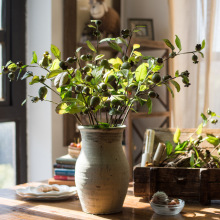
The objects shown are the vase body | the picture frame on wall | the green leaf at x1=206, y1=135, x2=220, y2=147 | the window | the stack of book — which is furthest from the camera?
the picture frame on wall

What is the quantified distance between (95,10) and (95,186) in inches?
68.2

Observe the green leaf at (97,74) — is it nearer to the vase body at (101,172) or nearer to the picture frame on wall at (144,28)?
the vase body at (101,172)

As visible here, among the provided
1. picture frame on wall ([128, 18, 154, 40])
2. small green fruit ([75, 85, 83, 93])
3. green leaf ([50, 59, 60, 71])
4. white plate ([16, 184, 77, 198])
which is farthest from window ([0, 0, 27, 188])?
small green fruit ([75, 85, 83, 93])

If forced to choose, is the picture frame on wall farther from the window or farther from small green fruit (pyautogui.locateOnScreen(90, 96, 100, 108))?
small green fruit (pyautogui.locateOnScreen(90, 96, 100, 108))

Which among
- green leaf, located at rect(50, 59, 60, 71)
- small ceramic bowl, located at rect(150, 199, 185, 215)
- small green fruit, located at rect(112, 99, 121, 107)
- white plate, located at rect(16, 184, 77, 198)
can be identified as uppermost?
green leaf, located at rect(50, 59, 60, 71)

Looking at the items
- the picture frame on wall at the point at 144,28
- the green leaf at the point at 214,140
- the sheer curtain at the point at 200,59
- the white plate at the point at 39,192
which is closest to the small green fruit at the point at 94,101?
the white plate at the point at 39,192

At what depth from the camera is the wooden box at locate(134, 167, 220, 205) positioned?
62.7 inches

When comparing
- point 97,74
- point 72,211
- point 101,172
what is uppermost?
point 97,74

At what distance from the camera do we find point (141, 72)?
1422mm

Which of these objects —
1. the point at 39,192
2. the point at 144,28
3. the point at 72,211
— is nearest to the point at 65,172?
the point at 39,192

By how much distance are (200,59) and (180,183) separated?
4.63 feet

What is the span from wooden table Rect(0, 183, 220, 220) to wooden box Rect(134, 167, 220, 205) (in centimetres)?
4

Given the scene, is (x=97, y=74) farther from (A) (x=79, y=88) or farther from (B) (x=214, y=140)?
(B) (x=214, y=140)

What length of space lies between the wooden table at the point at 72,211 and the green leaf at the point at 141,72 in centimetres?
47
